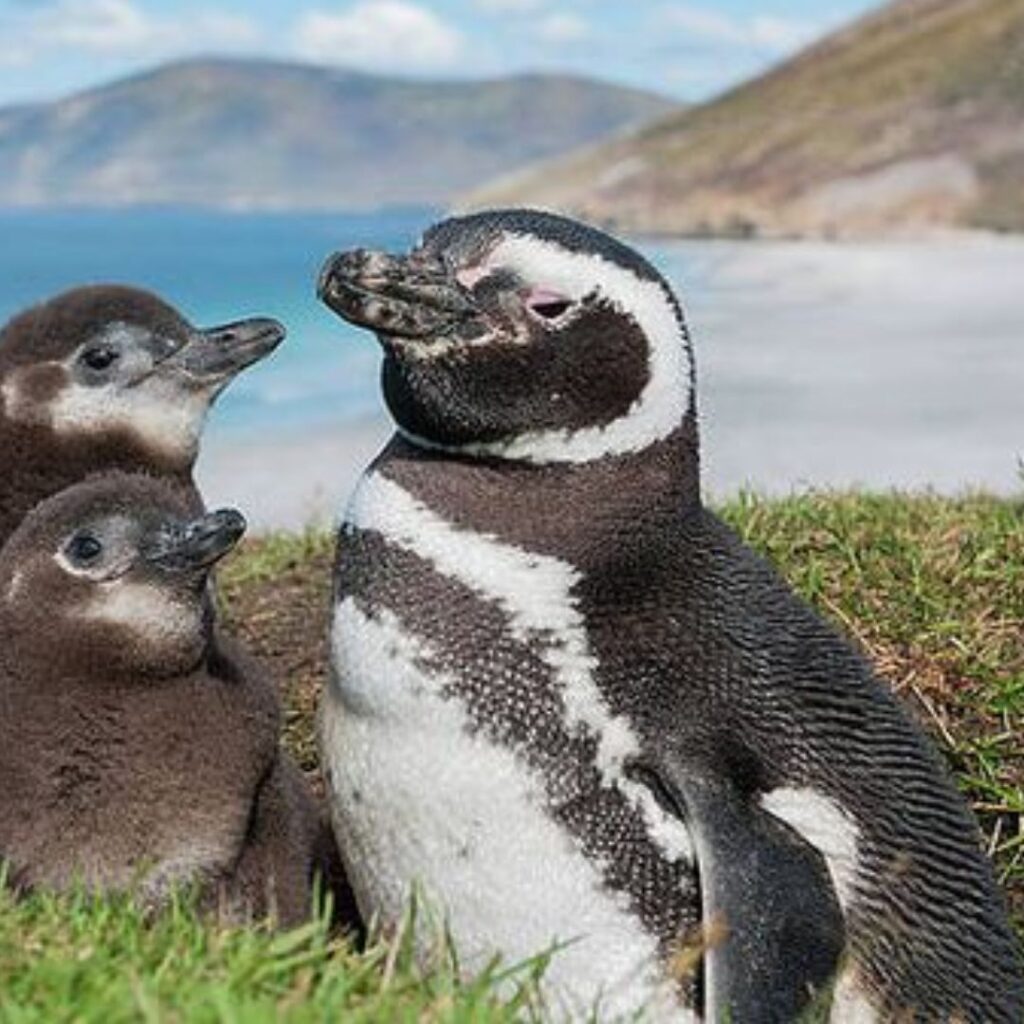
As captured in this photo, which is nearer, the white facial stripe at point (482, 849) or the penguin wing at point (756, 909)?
the penguin wing at point (756, 909)

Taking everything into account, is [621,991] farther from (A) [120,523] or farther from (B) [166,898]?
(A) [120,523]

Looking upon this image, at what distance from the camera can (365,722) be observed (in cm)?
405

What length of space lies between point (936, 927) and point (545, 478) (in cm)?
99

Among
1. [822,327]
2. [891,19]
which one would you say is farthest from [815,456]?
[891,19]

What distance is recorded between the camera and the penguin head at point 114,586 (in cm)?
447

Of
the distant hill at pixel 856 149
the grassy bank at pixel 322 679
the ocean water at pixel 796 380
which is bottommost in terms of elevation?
the distant hill at pixel 856 149

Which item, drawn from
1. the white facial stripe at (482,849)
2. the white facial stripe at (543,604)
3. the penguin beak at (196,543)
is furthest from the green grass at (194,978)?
the penguin beak at (196,543)

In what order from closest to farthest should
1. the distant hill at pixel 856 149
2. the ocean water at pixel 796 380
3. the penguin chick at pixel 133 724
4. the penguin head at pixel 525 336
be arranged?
the penguin head at pixel 525 336, the penguin chick at pixel 133 724, the ocean water at pixel 796 380, the distant hill at pixel 856 149

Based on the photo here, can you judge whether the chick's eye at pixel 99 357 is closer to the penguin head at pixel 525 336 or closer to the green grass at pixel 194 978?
the penguin head at pixel 525 336

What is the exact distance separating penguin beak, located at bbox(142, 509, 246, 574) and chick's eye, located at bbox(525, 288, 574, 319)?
767 millimetres

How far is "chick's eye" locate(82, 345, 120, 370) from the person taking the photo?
588 cm

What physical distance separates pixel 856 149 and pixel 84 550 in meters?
63.9

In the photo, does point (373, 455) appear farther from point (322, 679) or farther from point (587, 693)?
point (587, 693)

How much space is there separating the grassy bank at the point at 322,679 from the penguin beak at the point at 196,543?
83cm
